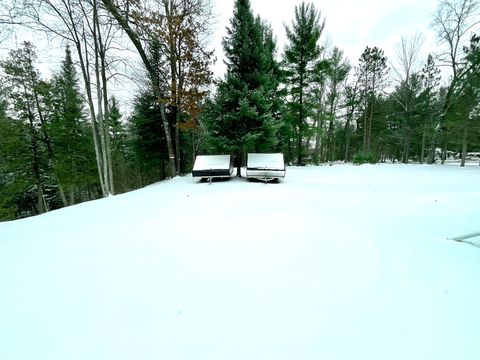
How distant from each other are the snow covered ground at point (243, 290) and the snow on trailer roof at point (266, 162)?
4.65 meters

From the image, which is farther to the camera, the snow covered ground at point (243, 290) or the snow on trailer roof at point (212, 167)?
the snow on trailer roof at point (212, 167)

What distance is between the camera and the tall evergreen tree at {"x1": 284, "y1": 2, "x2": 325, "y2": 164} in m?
15.0

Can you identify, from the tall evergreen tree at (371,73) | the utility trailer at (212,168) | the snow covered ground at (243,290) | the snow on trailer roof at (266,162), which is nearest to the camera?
the snow covered ground at (243,290)

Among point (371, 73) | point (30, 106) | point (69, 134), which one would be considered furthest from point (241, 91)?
point (371, 73)

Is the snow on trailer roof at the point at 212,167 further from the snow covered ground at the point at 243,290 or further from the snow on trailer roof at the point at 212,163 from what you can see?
the snow covered ground at the point at 243,290

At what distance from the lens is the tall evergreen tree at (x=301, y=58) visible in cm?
1497

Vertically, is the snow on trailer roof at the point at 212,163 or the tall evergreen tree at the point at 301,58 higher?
the tall evergreen tree at the point at 301,58

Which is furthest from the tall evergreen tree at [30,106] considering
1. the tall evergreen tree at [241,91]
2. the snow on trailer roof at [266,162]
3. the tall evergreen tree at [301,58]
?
the tall evergreen tree at [301,58]

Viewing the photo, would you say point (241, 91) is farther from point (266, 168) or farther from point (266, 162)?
point (266, 168)

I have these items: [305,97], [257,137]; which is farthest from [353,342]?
[305,97]

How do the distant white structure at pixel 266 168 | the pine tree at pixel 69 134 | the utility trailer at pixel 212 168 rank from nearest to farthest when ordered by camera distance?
the distant white structure at pixel 266 168 → the utility trailer at pixel 212 168 → the pine tree at pixel 69 134

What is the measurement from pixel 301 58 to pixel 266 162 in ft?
36.9

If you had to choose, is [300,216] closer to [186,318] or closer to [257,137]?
[186,318]

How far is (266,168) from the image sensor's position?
8102 millimetres
